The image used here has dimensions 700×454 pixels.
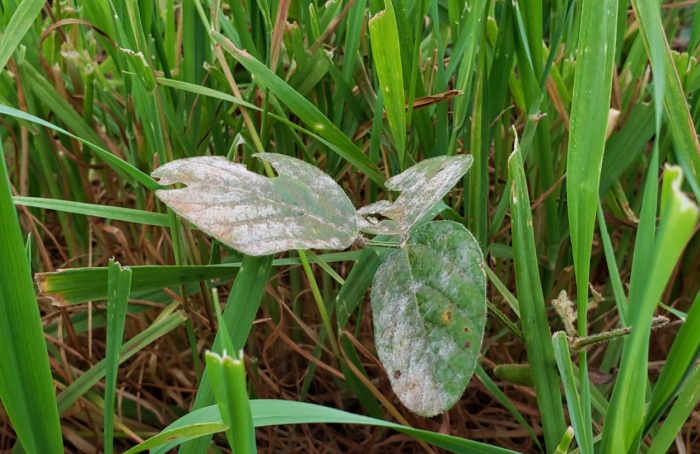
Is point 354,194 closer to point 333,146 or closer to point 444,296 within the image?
point 333,146

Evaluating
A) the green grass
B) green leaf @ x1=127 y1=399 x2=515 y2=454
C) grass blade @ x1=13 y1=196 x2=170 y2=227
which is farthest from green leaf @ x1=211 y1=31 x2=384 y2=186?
green leaf @ x1=127 y1=399 x2=515 y2=454

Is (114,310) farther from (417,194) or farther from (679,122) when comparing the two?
(679,122)

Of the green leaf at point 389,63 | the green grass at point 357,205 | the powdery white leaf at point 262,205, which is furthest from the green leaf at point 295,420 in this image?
the green leaf at point 389,63

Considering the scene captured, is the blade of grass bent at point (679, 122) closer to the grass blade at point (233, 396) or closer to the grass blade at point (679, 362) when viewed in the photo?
the grass blade at point (679, 362)

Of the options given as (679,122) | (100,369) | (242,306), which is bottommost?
(100,369)

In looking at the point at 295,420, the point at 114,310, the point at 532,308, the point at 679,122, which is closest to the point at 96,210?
the point at 114,310

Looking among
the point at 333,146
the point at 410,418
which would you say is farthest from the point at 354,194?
the point at 410,418
